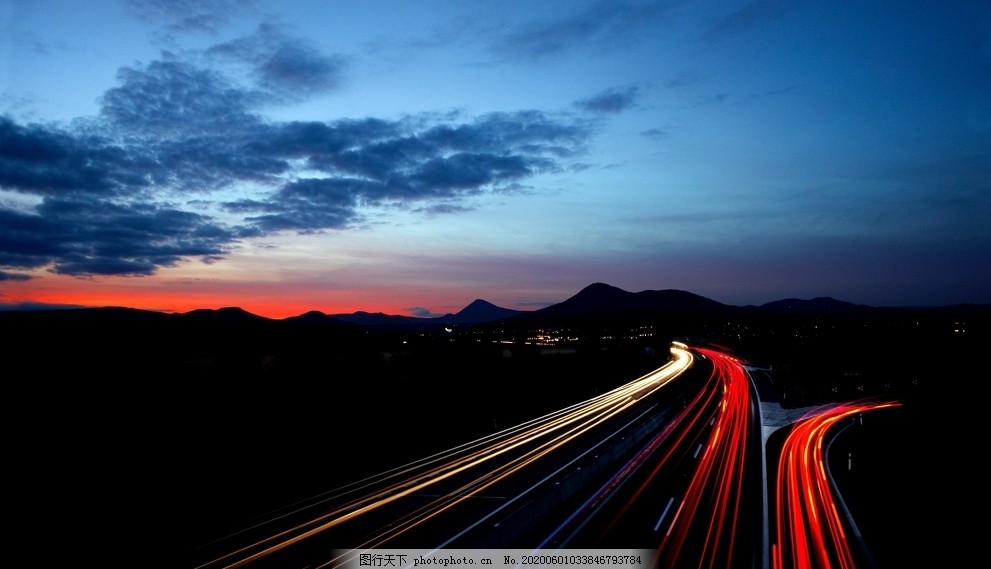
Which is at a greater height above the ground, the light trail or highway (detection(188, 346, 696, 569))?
highway (detection(188, 346, 696, 569))

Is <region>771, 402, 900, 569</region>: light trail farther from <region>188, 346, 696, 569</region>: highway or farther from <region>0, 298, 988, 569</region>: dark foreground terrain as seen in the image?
<region>188, 346, 696, 569</region>: highway

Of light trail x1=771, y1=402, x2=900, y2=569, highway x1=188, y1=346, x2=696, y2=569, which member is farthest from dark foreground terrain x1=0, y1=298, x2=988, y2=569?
highway x1=188, y1=346, x2=696, y2=569

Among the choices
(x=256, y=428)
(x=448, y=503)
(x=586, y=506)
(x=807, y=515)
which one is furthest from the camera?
→ (x=256, y=428)

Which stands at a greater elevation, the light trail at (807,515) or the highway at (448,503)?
the highway at (448,503)

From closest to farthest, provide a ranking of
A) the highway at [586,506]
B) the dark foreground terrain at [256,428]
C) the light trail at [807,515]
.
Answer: the light trail at [807,515] < the highway at [586,506] < the dark foreground terrain at [256,428]

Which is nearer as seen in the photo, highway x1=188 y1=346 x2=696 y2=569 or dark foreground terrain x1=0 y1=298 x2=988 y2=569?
highway x1=188 y1=346 x2=696 y2=569

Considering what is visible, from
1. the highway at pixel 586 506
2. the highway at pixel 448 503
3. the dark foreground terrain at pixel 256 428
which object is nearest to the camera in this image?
the highway at pixel 448 503

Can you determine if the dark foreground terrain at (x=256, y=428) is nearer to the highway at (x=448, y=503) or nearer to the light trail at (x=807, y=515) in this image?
the light trail at (x=807, y=515)

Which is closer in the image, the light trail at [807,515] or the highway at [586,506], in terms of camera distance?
the light trail at [807,515]

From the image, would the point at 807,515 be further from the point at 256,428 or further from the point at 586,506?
the point at 256,428

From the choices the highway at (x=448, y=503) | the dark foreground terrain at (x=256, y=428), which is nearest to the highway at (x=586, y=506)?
the highway at (x=448, y=503)

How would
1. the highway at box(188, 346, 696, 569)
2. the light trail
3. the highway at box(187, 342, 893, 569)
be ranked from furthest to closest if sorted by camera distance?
1. the highway at box(187, 342, 893, 569)
2. the highway at box(188, 346, 696, 569)
3. the light trail

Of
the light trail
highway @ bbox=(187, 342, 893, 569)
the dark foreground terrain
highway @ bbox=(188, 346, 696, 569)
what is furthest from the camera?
the dark foreground terrain

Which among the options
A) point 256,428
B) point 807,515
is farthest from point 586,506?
point 256,428
